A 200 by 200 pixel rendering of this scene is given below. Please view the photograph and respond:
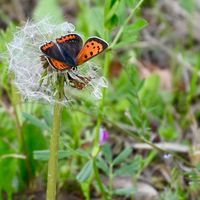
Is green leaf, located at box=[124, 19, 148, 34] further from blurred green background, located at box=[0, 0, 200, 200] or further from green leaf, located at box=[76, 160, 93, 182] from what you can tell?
green leaf, located at box=[76, 160, 93, 182]

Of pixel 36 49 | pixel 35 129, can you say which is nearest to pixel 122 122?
pixel 35 129

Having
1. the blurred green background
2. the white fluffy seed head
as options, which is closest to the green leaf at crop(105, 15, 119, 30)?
the blurred green background

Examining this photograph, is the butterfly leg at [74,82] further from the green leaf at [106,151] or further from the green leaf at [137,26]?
the green leaf at [106,151]

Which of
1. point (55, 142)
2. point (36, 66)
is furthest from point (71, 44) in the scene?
point (55, 142)

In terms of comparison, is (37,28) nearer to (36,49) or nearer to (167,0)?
(36,49)

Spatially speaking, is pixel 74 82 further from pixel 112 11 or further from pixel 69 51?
pixel 112 11

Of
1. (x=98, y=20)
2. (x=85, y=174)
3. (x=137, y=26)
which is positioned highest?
(x=98, y=20)

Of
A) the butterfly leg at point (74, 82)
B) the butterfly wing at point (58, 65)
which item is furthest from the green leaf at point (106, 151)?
the butterfly wing at point (58, 65)

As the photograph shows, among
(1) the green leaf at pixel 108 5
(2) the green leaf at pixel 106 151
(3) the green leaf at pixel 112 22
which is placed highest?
(1) the green leaf at pixel 108 5
